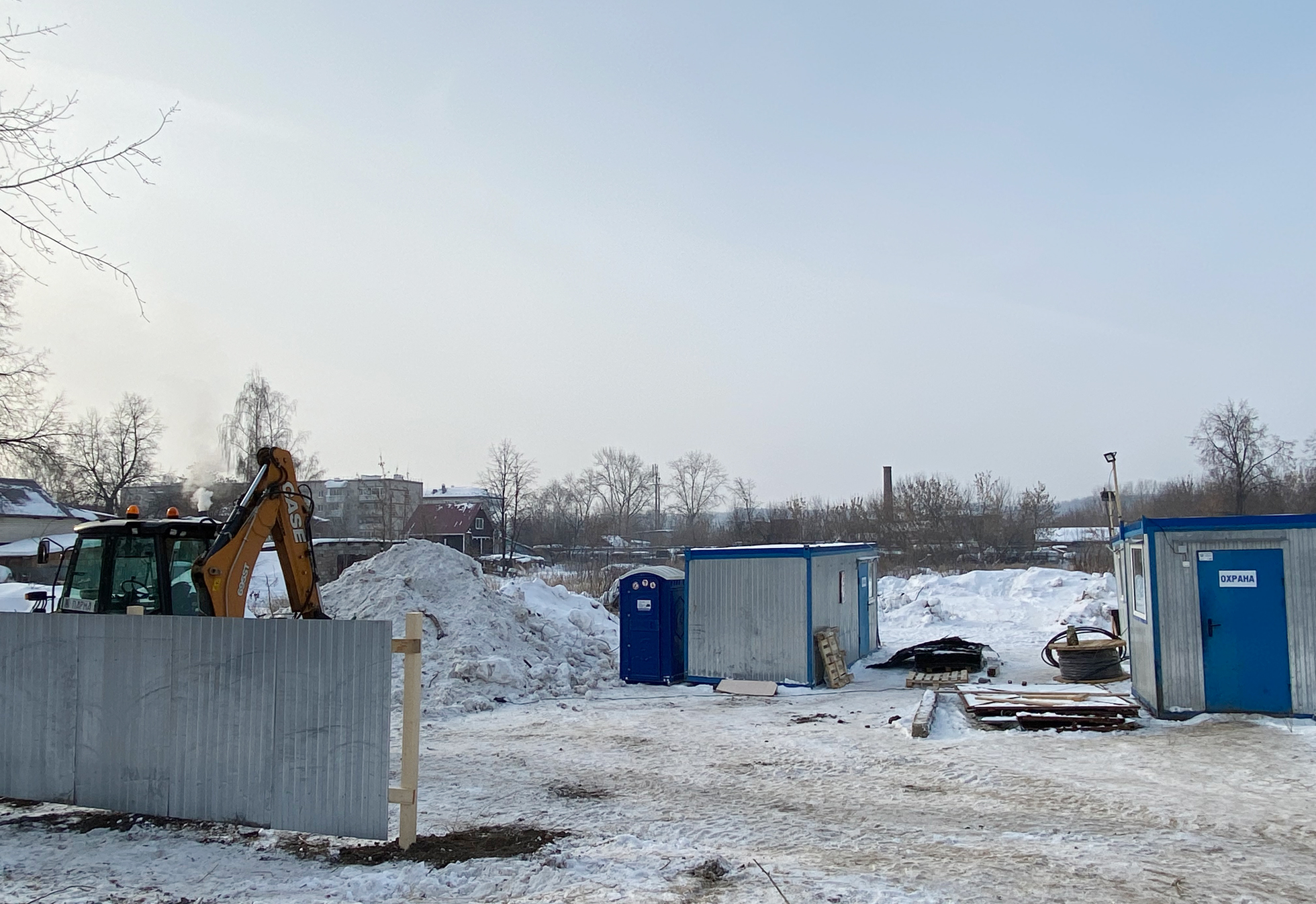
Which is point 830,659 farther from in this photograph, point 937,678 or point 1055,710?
point 1055,710

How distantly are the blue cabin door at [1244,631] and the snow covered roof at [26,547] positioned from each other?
41636 mm

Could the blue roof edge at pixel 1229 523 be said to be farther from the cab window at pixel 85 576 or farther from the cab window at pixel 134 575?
the cab window at pixel 85 576

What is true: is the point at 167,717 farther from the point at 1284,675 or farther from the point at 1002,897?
the point at 1284,675

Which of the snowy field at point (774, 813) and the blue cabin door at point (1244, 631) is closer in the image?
the snowy field at point (774, 813)

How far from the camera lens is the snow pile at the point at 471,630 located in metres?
15.4

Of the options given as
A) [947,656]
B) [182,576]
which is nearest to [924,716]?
[947,656]

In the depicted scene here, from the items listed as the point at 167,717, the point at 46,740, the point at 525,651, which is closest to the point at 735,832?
the point at 167,717

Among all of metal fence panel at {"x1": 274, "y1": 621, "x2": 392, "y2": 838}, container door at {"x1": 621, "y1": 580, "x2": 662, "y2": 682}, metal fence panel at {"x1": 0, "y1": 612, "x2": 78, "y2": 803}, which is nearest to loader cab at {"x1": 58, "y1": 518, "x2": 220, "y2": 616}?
metal fence panel at {"x1": 0, "y1": 612, "x2": 78, "y2": 803}

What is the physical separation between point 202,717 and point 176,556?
4195 mm

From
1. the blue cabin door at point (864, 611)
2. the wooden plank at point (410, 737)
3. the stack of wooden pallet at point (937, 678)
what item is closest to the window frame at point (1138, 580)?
the stack of wooden pallet at point (937, 678)

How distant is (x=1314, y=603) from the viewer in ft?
39.4

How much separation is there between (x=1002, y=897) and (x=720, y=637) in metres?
10.7

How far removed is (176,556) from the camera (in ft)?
34.8

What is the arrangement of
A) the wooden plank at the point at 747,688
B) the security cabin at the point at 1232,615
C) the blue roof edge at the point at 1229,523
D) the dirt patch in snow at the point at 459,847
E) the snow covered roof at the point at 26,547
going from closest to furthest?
the dirt patch in snow at the point at 459,847
the security cabin at the point at 1232,615
the blue roof edge at the point at 1229,523
the wooden plank at the point at 747,688
the snow covered roof at the point at 26,547
